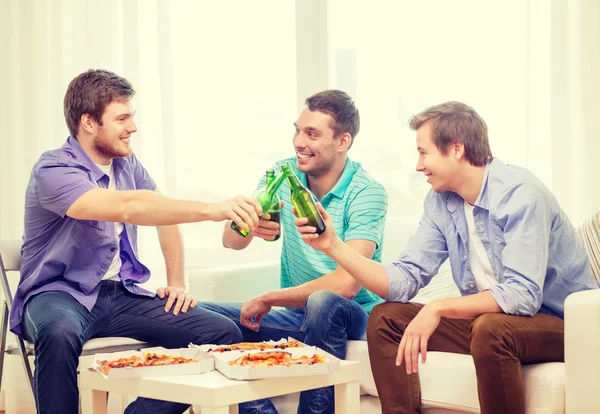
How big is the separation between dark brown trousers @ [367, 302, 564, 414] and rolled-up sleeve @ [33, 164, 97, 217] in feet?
2.99

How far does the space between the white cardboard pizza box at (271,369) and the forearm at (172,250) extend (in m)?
0.87

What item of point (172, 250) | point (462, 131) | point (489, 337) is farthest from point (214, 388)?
point (172, 250)

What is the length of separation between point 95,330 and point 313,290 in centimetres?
67

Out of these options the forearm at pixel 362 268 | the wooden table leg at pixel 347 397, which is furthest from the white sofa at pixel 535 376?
the wooden table leg at pixel 347 397

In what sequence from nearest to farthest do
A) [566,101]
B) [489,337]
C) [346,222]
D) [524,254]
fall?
1. [489,337]
2. [524,254]
3. [346,222]
4. [566,101]

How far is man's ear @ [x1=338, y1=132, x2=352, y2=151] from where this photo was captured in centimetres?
289

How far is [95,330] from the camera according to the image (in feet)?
8.15

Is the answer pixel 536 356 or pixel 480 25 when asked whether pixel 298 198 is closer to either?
pixel 536 356

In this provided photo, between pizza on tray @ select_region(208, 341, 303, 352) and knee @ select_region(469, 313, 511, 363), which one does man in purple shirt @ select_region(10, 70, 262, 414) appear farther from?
knee @ select_region(469, 313, 511, 363)

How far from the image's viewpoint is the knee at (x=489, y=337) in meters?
2.03

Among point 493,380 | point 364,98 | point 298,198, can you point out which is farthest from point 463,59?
point 493,380

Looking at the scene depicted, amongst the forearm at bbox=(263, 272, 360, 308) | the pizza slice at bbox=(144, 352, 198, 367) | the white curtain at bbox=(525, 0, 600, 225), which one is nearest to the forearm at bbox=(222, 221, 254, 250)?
the forearm at bbox=(263, 272, 360, 308)

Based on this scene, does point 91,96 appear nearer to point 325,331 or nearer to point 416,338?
point 325,331

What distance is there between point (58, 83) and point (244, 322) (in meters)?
1.94
